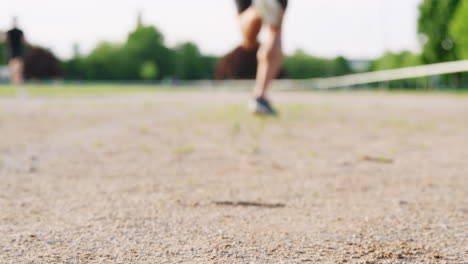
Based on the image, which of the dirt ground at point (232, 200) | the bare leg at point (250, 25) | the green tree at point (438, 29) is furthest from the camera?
the green tree at point (438, 29)

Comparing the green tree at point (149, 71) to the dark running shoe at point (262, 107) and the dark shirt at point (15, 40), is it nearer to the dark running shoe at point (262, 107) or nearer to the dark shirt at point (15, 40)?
the dark shirt at point (15, 40)

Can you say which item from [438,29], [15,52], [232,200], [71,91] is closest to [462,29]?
[438,29]

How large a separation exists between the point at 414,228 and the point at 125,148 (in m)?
2.50

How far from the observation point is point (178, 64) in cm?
6366

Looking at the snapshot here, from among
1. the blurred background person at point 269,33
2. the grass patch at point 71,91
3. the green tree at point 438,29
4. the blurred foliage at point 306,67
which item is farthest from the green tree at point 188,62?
the blurred background person at point 269,33

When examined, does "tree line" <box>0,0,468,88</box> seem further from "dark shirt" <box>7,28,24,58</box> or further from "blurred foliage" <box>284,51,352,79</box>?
"dark shirt" <box>7,28,24,58</box>

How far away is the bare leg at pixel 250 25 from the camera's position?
5215mm

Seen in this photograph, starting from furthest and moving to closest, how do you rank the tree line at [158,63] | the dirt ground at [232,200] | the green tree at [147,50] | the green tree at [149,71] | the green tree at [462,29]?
1. the green tree at [147,50]
2. the green tree at [149,71]
3. the tree line at [158,63]
4. the green tree at [462,29]
5. the dirt ground at [232,200]

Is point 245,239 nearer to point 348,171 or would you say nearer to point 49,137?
point 348,171

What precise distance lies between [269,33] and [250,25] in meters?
0.29

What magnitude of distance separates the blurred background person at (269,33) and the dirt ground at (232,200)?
1.39 metres

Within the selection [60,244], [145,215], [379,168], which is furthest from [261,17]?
[60,244]

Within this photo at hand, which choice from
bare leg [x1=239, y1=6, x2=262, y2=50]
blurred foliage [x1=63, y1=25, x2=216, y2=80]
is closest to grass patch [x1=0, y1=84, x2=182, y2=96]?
bare leg [x1=239, y1=6, x2=262, y2=50]

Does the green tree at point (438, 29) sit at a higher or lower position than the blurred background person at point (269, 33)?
higher
